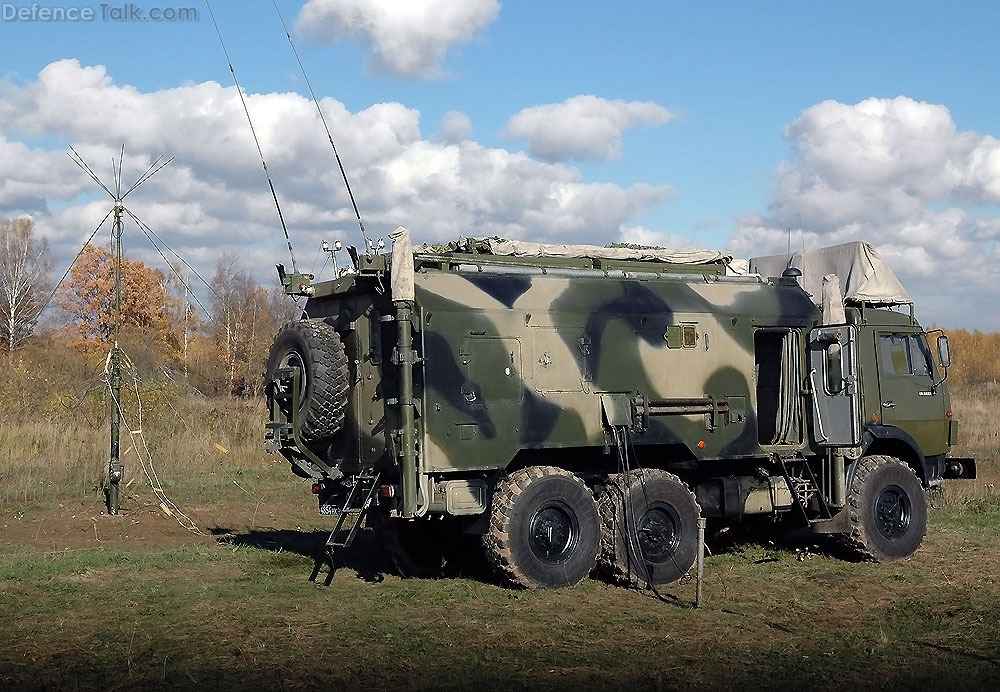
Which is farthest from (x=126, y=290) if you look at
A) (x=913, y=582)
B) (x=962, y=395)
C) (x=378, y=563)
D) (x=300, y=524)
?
(x=913, y=582)

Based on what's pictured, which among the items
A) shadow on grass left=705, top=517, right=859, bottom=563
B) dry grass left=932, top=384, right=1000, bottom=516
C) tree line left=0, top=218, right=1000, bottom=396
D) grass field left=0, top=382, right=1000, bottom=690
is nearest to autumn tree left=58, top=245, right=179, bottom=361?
tree line left=0, top=218, right=1000, bottom=396

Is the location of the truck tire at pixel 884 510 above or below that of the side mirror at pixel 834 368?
below

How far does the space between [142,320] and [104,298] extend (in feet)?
12.8

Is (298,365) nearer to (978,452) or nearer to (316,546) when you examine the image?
(316,546)

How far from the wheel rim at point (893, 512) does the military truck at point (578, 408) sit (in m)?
0.03

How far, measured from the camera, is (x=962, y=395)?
45.3 meters

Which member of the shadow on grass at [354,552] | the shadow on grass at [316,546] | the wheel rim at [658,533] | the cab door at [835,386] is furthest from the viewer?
the cab door at [835,386]

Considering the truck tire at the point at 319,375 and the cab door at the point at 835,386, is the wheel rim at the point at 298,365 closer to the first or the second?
the truck tire at the point at 319,375

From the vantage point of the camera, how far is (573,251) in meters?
12.6

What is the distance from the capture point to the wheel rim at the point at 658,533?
462 inches

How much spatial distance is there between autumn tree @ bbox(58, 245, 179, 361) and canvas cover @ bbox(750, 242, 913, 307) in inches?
1726

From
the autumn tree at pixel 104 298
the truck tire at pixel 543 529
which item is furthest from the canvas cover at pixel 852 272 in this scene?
the autumn tree at pixel 104 298

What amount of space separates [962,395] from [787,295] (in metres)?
35.0

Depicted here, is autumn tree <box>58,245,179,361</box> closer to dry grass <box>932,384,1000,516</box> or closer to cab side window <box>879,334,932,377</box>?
dry grass <box>932,384,1000,516</box>
